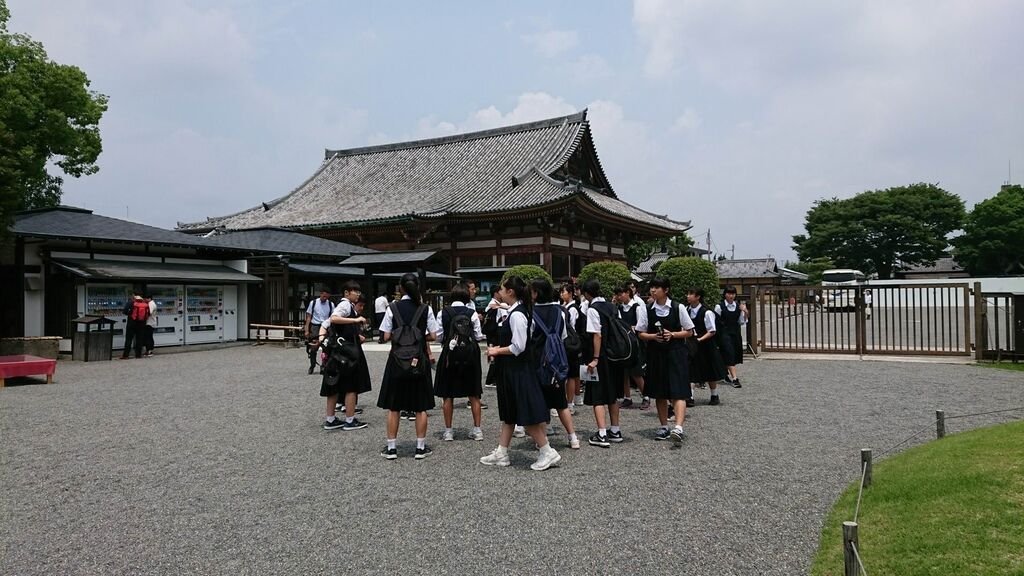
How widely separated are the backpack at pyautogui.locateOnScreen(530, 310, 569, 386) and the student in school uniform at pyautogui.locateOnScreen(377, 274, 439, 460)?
1.09 metres

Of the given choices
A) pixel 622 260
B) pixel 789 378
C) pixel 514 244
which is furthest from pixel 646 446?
pixel 622 260

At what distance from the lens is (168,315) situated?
55.9 feet

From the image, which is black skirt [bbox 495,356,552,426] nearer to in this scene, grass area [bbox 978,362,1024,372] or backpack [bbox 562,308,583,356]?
backpack [bbox 562,308,583,356]

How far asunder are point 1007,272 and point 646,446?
5363 cm

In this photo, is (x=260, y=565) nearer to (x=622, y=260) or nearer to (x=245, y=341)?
(x=245, y=341)

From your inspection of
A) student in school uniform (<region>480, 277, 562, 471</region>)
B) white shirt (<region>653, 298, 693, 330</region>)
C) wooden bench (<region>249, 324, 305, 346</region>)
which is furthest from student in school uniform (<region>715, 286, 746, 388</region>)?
wooden bench (<region>249, 324, 305, 346</region>)

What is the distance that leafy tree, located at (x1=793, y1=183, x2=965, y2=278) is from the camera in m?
47.8

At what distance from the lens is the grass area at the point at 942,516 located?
2908 millimetres

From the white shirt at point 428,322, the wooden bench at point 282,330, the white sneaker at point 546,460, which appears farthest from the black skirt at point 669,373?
the wooden bench at point 282,330

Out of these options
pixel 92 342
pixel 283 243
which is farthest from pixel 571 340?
pixel 283 243

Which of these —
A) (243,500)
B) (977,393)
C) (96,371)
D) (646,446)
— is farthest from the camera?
(96,371)

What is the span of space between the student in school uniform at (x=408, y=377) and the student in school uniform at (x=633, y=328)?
199cm

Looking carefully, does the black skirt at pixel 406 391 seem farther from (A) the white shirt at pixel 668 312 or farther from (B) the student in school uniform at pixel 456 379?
(A) the white shirt at pixel 668 312

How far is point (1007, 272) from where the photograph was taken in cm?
4475
